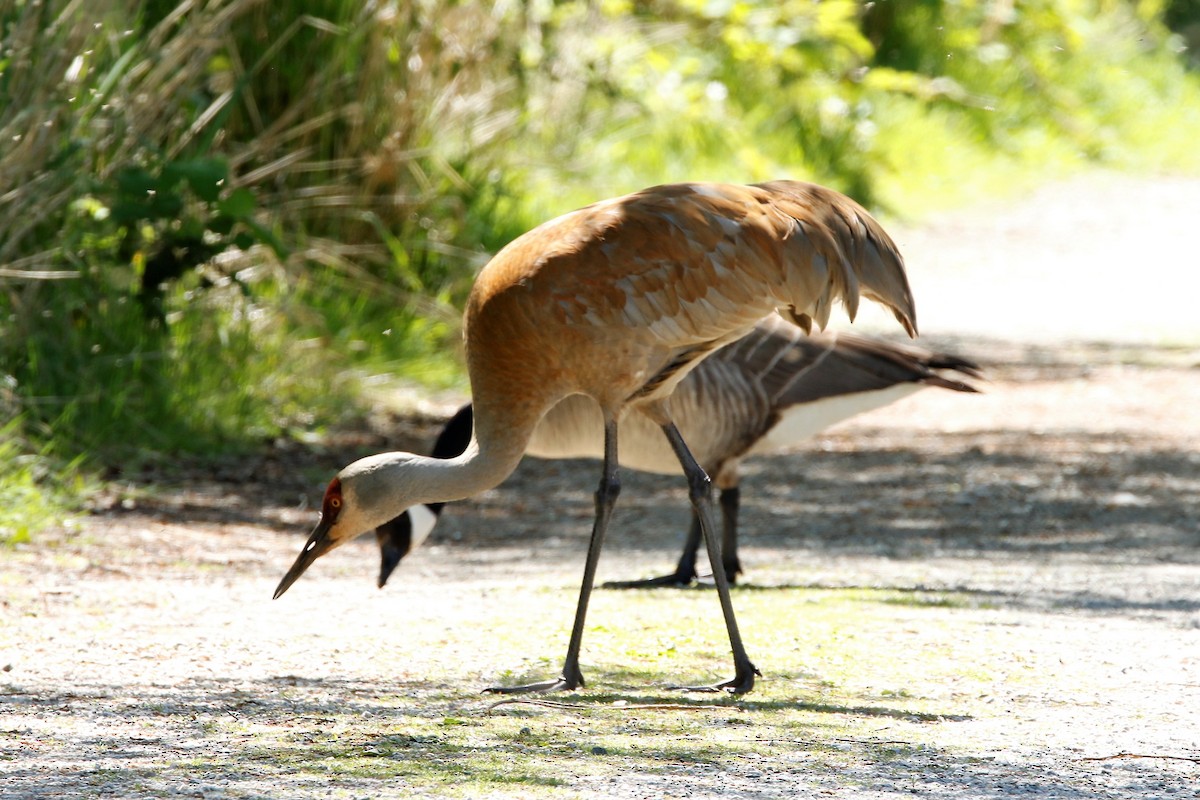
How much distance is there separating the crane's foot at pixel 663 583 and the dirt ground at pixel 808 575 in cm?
23

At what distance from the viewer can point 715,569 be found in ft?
14.7

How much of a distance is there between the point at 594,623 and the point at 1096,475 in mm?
4025

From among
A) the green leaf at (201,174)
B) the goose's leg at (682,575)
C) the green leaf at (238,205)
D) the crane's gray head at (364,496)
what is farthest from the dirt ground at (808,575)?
the green leaf at (201,174)

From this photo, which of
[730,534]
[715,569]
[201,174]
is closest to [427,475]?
[715,569]

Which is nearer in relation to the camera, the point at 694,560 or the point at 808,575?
the point at 694,560

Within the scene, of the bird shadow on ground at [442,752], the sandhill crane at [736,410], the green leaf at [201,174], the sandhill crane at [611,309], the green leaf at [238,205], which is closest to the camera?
the bird shadow on ground at [442,752]

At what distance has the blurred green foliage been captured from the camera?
23.8 ft

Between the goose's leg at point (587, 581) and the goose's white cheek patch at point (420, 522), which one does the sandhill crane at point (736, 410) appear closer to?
the goose's white cheek patch at point (420, 522)

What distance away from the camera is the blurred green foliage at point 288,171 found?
7.26 meters

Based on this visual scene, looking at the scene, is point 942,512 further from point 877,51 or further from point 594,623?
point 877,51

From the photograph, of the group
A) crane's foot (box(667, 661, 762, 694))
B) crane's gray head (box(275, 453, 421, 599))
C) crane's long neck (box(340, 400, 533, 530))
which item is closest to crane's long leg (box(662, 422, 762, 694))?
crane's foot (box(667, 661, 762, 694))

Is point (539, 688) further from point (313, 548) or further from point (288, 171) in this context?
point (288, 171)

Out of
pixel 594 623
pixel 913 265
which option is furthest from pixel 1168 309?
pixel 594 623

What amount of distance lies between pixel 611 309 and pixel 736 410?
1.84m
